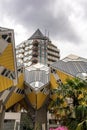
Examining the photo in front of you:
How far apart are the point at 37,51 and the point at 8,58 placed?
239 ft

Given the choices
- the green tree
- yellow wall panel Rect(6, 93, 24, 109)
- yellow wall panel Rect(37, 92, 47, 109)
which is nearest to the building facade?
yellow wall panel Rect(6, 93, 24, 109)

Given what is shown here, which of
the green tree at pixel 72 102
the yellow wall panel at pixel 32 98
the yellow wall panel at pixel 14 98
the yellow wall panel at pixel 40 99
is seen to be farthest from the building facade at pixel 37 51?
the green tree at pixel 72 102

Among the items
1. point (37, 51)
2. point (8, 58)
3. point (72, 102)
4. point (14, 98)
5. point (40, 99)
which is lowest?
point (72, 102)

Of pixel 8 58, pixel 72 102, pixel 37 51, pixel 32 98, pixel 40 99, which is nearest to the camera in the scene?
pixel 72 102

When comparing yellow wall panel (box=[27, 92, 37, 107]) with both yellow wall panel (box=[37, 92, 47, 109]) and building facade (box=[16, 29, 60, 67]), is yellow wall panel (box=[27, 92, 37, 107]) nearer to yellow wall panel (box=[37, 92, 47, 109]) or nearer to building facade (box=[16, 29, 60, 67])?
yellow wall panel (box=[37, 92, 47, 109])

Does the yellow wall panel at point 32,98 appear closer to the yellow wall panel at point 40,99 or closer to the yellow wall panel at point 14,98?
the yellow wall panel at point 40,99

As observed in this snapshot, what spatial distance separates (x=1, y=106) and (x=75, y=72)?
2236 centimetres

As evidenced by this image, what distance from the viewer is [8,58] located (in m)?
39.5

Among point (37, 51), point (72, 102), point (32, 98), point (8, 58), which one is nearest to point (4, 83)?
point (8, 58)

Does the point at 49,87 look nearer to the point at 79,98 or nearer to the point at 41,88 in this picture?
the point at 41,88

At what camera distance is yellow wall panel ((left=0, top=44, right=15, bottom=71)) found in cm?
3808

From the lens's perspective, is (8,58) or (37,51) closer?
(8,58)

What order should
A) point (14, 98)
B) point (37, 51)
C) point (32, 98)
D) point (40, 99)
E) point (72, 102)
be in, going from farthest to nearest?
1. point (37, 51)
2. point (32, 98)
3. point (40, 99)
4. point (14, 98)
5. point (72, 102)

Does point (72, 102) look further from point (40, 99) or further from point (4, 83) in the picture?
point (40, 99)
